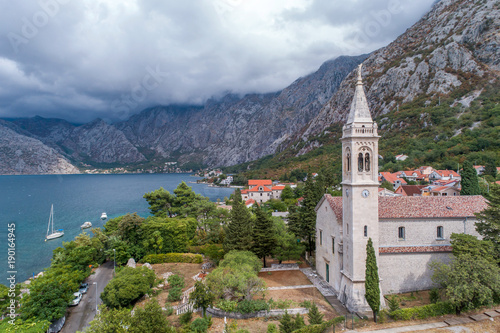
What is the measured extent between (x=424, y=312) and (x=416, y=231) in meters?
6.59

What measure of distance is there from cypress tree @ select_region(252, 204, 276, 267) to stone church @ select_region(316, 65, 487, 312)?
656cm

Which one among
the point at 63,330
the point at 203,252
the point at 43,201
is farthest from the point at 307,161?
the point at 63,330

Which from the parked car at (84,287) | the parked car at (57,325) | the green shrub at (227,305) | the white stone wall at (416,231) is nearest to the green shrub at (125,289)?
the parked car at (57,325)

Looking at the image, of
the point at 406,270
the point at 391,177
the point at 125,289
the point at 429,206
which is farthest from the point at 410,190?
the point at 125,289

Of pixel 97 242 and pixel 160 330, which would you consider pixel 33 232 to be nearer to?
pixel 97 242

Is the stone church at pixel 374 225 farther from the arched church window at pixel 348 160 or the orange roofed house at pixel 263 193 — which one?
the orange roofed house at pixel 263 193

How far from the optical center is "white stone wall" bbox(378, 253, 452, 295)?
20.8 m

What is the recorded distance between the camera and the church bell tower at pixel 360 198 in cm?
1917

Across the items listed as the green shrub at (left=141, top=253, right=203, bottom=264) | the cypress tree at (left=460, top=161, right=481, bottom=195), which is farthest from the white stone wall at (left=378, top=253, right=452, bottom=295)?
the cypress tree at (left=460, top=161, right=481, bottom=195)

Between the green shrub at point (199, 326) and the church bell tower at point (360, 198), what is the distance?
9.86 meters

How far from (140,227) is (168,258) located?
548 cm

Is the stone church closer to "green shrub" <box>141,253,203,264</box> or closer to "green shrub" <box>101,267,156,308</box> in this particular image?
"green shrub" <box>141,253,203,264</box>

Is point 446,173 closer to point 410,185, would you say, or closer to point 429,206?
point 410,185

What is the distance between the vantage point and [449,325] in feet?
51.7
